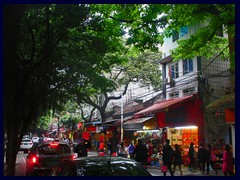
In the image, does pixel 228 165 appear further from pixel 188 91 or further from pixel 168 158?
pixel 188 91

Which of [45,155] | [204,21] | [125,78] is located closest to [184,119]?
[125,78]

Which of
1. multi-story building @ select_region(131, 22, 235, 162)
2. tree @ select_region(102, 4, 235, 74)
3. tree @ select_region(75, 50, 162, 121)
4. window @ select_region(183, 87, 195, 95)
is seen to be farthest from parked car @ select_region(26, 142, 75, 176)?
window @ select_region(183, 87, 195, 95)

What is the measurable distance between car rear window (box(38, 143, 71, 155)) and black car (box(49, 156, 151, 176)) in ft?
14.3

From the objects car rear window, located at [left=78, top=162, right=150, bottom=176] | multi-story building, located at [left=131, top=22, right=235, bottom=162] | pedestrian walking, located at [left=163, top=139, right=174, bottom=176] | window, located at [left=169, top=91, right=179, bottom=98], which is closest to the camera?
car rear window, located at [left=78, top=162, right=150, bottom=176]

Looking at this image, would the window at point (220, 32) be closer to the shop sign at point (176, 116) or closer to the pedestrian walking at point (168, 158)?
the pedestrian walking at point (168, 158)

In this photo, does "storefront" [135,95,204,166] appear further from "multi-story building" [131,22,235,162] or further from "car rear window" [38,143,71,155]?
"car rear window" [38,143,71,155]

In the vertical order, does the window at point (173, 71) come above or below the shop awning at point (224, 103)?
above

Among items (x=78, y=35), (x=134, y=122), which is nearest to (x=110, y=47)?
(x=78, y=35)

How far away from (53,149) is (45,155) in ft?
1.83

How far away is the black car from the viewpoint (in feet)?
15.0

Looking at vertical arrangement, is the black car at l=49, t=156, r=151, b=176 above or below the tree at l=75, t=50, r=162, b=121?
below

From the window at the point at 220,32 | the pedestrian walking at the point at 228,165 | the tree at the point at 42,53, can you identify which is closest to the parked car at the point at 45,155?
the tree at the point at 42,53

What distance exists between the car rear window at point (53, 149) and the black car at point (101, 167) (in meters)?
4.35

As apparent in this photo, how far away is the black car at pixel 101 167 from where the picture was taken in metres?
4.59
